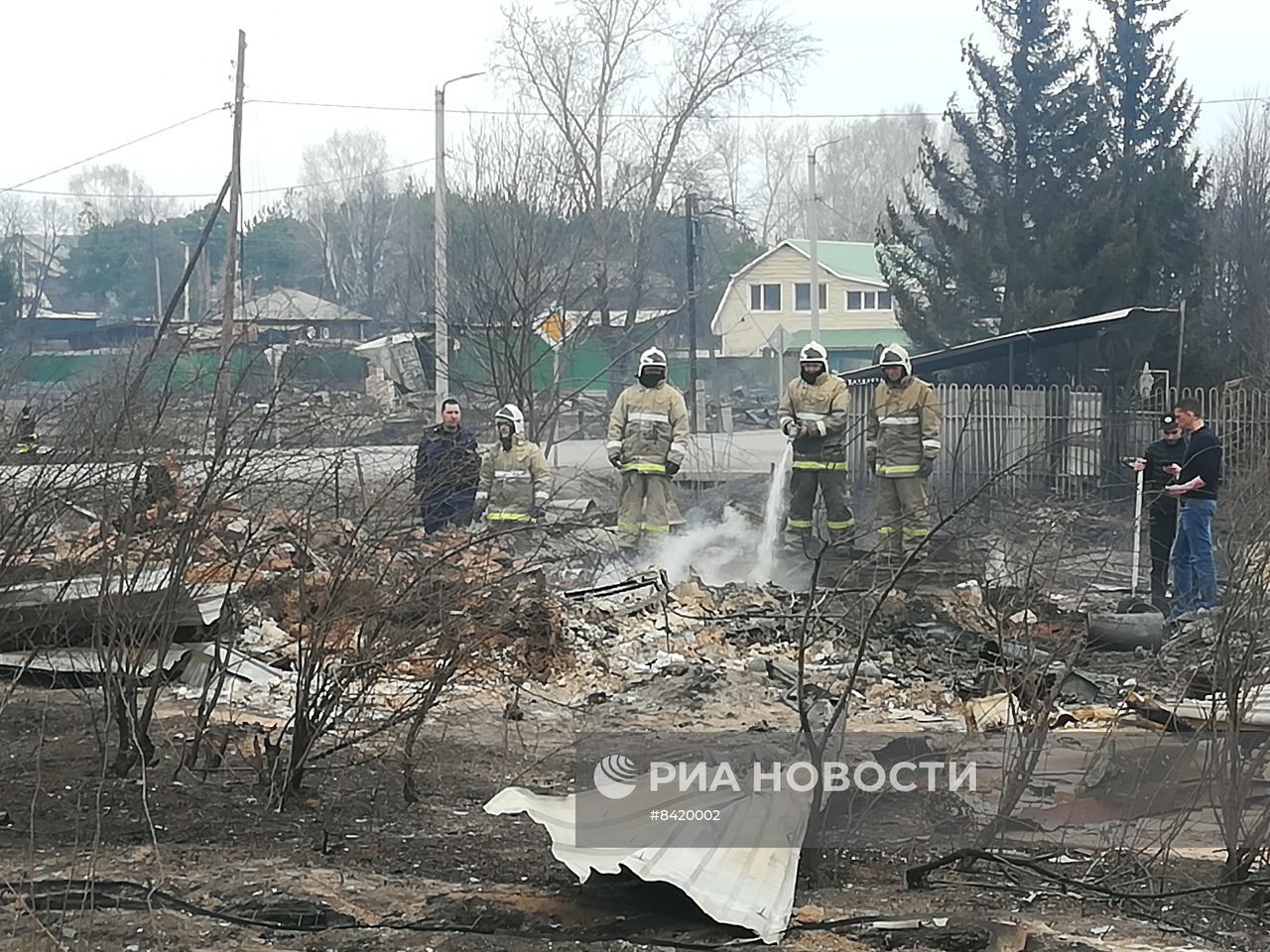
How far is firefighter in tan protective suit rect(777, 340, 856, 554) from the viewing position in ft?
39.8

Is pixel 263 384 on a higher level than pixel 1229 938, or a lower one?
higher

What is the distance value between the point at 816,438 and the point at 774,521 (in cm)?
150

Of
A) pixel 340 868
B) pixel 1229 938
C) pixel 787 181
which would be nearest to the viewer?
pixel 1229 938

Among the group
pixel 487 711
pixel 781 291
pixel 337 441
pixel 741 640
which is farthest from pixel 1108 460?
pixel 781 291

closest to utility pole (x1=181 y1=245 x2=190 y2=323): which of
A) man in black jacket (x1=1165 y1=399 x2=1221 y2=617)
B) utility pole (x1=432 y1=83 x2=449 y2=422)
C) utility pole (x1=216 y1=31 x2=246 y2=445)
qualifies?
utility pole (x1=216 y1=31 x2=246 y2=445)

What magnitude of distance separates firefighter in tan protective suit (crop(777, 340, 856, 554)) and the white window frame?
161 ft

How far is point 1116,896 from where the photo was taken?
16.6 feet

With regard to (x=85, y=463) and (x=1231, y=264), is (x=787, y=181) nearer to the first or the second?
(x=1231, y=264)

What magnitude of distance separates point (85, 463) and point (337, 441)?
1074 millimetres

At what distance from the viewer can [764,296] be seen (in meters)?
61.3

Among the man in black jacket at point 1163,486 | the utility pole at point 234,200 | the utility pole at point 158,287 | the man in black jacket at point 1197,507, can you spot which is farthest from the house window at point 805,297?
the man in black jacket at point 1197,507

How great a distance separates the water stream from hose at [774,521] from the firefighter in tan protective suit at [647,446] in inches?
37.6

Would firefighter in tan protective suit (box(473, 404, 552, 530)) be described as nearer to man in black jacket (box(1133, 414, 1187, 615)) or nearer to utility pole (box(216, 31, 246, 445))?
utility pole (box(216, 31, 246, 445))

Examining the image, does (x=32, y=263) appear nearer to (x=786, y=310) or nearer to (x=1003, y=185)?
(x=786, y=310)
